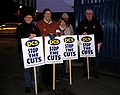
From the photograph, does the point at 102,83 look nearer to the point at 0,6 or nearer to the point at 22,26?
the point at 22,26

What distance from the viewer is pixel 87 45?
957cm

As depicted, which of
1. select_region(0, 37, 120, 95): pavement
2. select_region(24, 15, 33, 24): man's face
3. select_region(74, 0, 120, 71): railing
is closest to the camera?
select_region(24, 15, 33, 24): man's face

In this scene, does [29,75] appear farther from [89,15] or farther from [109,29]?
[109,29]

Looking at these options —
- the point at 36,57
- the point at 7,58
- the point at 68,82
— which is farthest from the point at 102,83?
the point at 7,58

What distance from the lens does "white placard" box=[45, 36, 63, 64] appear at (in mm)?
8391

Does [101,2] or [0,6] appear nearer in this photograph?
[101,2]

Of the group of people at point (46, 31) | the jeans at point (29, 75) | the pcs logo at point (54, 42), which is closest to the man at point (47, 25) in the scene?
the group of people at point (46, 31)

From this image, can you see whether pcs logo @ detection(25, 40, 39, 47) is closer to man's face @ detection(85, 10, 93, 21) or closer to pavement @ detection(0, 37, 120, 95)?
pavement @ detection(0, 37, 120, 95)

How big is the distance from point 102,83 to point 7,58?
6.78 metres

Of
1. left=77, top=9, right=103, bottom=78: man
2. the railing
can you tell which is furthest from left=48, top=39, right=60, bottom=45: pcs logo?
the railing

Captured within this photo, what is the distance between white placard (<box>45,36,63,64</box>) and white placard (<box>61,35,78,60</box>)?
326mm

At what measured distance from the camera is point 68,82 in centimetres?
948

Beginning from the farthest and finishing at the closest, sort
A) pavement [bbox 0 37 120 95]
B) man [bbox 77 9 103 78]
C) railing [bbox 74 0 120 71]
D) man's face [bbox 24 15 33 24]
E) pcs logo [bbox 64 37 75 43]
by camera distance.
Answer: railing [bbox 74 0 120 71] < man [bbox 77 9 103 78] < pcs logo [bbox 64 37 75 43] < pavement [bbox 0 37 120 95] < man's face [bbox 24 15 33 24]

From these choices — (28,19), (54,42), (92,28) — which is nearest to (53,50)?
(54,42)
